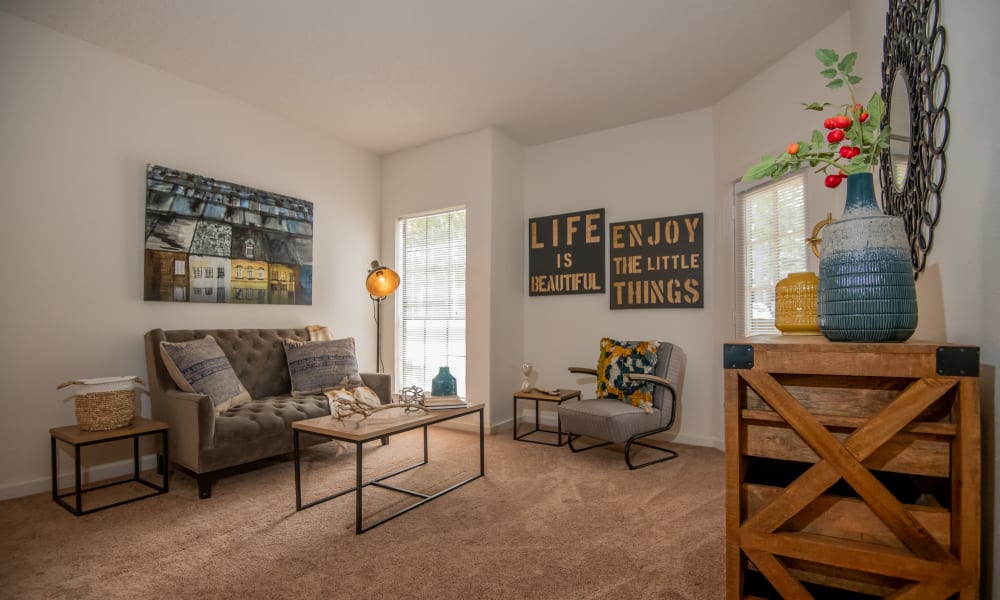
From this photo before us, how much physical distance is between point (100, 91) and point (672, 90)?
422 cm

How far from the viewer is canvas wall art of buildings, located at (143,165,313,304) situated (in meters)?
3.62

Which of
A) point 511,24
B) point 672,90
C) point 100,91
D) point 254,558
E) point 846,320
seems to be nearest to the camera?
point 846,320

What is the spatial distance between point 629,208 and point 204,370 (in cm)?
375

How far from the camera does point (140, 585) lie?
199 centimetres

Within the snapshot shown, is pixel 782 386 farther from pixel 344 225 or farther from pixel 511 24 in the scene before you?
pixel 344 225

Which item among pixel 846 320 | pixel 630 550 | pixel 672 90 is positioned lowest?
pixel 630 550

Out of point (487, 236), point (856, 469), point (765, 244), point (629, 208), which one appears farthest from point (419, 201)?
point (856, 469)

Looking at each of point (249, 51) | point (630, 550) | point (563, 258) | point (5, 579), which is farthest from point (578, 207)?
point (5, 579)

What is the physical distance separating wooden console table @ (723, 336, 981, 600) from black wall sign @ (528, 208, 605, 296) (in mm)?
3537

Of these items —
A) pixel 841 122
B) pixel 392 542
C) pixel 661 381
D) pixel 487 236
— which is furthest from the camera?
pixel 487 236

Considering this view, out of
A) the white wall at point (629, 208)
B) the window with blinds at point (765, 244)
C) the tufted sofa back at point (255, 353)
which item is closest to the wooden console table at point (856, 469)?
the window with blinds at point (765, 244)

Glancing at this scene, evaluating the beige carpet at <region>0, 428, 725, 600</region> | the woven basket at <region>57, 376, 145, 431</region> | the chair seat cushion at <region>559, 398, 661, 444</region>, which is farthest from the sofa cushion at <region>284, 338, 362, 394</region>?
the chair seat cushion at <region>559, 398, 661, 444</region>

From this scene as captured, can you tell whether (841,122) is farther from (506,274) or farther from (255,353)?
(255,353)

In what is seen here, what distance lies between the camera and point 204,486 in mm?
2918
